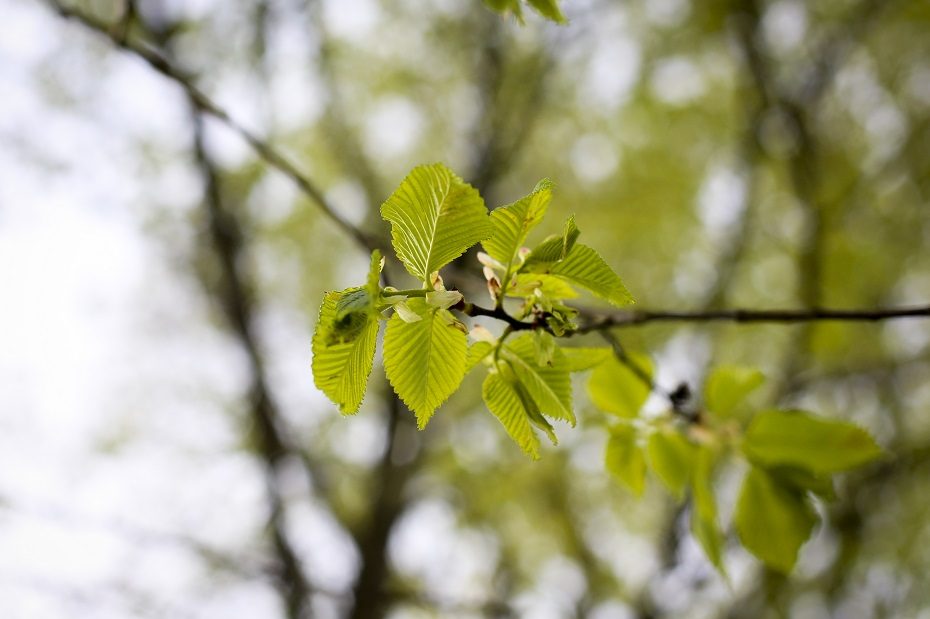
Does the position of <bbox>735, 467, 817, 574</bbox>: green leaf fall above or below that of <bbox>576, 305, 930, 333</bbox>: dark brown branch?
below

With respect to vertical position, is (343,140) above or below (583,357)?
above

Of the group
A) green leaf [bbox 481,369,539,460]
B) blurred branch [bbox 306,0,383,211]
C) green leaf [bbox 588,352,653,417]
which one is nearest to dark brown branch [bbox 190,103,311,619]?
blurred branch [bbox 306,0,383,211]

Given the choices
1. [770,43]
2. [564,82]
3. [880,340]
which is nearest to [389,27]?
[564,82]

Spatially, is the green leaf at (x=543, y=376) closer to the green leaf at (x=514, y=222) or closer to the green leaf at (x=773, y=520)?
the green leaf at (x=514, y=222)

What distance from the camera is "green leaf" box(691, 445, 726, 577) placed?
64 cm

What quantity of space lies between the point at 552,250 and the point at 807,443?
1.30ft

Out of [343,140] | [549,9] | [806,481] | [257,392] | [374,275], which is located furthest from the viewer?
[343,140]

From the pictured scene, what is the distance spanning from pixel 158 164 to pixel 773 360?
336 cm

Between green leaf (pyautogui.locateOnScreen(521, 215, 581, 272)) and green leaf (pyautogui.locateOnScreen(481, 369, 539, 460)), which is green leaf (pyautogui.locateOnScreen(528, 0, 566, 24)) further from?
green leaf (pyautogui.locateOnScreen(481, 369, 539, 460))

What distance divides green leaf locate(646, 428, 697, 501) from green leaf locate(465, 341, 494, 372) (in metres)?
0.30

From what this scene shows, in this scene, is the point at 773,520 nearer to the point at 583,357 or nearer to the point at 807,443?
the point at 807,443

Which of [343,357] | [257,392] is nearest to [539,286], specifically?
[343,357]

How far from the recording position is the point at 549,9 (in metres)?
0.43

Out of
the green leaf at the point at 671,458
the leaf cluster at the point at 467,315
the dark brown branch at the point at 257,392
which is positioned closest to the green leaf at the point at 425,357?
the leaf cluster at the point at 467,315
